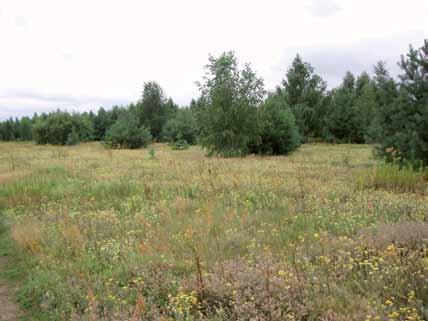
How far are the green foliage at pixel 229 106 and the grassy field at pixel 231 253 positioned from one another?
17.8 meters

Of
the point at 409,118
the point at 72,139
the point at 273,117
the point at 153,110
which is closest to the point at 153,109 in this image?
the point at 153,110

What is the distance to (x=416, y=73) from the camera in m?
13.8

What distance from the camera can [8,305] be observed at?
5172 mm

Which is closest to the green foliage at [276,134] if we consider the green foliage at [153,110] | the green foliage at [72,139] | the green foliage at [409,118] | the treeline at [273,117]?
the treeline at [273,117]

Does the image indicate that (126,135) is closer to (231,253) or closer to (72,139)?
(72,139)

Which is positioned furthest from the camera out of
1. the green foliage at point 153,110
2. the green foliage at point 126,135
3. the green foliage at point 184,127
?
the green foliage at point 153,110

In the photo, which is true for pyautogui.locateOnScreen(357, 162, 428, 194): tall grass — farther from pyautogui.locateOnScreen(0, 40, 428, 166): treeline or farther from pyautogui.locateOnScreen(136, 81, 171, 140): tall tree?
pyautogui.locateOnScreen(136, 81, 171, 140): tall tree

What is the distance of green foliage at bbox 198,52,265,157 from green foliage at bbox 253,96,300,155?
2495mm

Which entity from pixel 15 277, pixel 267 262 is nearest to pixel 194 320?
pixel 267 262

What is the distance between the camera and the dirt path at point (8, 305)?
485 cm

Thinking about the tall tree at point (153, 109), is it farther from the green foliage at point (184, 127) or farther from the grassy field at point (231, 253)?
the grassy field at point (231, 253)

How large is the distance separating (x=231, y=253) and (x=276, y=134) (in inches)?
1033

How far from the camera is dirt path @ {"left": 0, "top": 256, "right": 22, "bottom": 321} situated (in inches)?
191

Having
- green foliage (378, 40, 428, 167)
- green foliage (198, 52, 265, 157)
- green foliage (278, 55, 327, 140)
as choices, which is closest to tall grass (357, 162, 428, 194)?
green foliage (378, 40, 428, 167)
